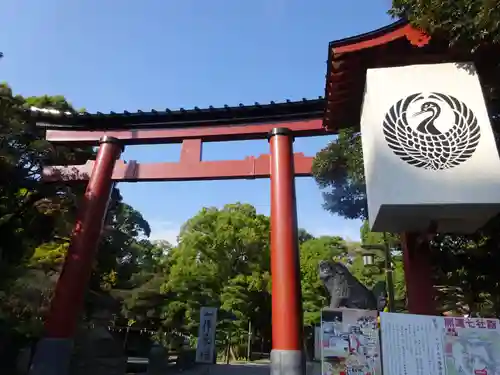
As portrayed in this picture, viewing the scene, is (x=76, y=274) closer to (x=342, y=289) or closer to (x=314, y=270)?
(x=342, y=289)

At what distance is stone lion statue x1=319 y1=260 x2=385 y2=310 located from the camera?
6.53 metres

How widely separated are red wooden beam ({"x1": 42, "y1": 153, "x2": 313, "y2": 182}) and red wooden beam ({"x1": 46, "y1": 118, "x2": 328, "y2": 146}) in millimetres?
705

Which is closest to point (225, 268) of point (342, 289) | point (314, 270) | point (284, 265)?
point (314, 270)

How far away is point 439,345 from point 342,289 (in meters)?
2.82

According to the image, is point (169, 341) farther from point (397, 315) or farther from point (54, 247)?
point (397, 315)

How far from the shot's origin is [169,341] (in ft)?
67.6

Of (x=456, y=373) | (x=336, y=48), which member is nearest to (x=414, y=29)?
(x=336, y=48)

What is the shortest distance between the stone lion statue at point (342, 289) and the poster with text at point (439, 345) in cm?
261

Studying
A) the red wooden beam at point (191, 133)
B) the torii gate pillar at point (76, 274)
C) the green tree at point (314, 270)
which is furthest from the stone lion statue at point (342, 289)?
the green tree at point (314, 270)

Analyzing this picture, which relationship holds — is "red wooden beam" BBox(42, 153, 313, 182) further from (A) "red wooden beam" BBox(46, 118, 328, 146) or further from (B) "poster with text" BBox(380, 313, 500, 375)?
(B) "poster with text" BBox(380, 313, 500, 375)

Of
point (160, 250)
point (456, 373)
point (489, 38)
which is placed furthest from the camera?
point (160, 250)

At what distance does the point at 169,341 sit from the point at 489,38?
19.5m

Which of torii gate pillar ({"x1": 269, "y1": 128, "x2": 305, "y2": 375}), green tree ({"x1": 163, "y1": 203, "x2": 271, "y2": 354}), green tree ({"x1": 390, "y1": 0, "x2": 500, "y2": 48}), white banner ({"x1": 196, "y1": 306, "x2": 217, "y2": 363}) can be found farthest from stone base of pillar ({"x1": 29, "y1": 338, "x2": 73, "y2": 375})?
green tree ({"x1": 163, "y1": 203, "x2": 271, "y2": 354})

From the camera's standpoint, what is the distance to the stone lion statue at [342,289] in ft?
21.4
